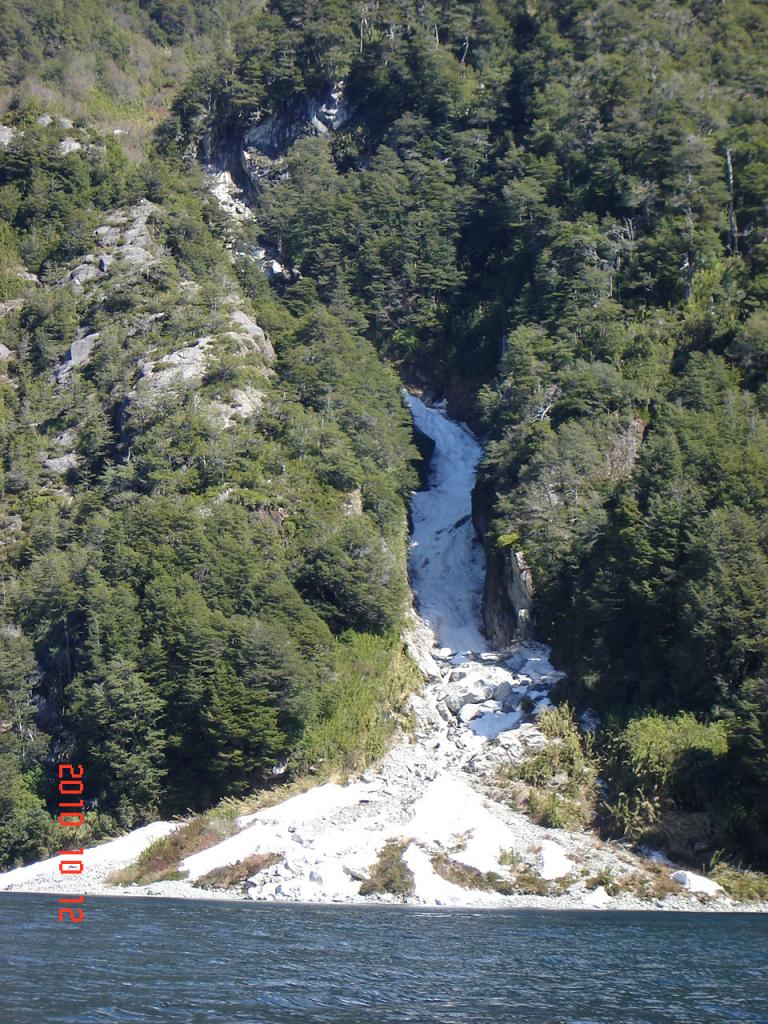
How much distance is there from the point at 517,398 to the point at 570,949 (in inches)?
1678

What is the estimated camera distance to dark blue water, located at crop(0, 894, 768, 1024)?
826 inches

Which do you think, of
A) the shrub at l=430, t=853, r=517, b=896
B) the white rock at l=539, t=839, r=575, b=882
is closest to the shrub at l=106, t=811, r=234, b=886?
the shrub at l=430, t=853, r=517, b=896

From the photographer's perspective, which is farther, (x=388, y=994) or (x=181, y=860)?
(x=181, y=860)

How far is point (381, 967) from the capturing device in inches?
979

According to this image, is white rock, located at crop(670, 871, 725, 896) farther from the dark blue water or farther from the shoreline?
the dark blue water

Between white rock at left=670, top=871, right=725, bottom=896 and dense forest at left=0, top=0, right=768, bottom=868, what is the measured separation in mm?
2238

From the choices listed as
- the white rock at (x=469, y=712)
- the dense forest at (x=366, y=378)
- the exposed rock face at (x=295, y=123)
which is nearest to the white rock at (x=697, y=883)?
the dense forest at (x=366, y=378)

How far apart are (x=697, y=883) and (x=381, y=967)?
53.3 feet

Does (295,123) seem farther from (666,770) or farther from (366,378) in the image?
(666,770)

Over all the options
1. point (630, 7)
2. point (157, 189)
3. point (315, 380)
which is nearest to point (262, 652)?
point (315, 380)

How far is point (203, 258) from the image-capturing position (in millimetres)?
83688

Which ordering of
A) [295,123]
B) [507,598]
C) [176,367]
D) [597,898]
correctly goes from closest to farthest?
[597,898]
[507,598]
[176,367]
[295,123]

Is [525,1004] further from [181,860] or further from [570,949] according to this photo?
[181,860]

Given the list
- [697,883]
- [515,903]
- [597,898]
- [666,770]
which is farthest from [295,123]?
[697,883]
